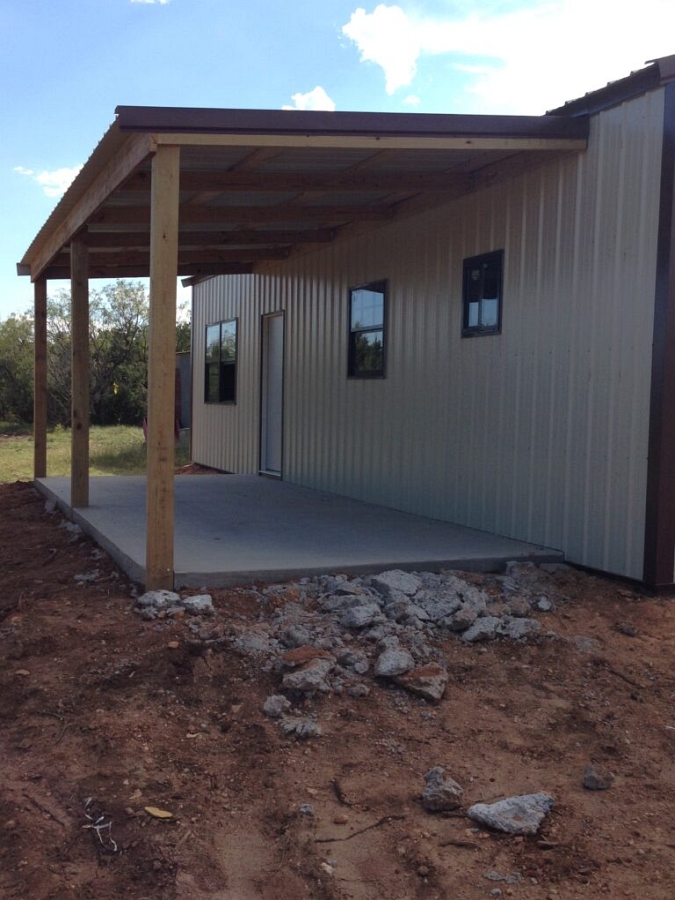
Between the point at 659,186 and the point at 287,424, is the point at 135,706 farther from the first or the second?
the point at 287,424

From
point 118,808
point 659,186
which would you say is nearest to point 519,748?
point 118,808

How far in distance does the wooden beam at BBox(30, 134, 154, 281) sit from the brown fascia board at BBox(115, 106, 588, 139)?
0.18 meters

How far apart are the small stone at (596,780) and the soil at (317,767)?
3 centimetres

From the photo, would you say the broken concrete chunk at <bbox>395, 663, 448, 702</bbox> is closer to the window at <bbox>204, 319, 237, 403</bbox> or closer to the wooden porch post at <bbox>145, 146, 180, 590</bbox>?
the wooden porch post at <bbox>145, 146, 180, 590</bbox>

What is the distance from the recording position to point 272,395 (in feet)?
44.4

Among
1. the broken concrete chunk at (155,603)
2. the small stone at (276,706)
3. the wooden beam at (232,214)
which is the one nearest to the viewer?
the small stone at (276,706)

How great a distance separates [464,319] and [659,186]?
261 cm

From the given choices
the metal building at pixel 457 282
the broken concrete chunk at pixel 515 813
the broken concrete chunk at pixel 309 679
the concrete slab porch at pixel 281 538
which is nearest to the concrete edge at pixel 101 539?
the concrete slab porch at pixel 281 538

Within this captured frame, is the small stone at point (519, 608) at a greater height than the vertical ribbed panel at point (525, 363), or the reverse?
the vertical ribbed panel at point (525, 363)

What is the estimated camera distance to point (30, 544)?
8586 mm

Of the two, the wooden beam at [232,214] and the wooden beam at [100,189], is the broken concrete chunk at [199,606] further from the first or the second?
the wooden beam at [232,214]

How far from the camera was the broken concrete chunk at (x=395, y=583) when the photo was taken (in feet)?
19.2

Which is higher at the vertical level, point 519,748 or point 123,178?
point 123,178

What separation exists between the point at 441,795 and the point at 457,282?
5760mm
